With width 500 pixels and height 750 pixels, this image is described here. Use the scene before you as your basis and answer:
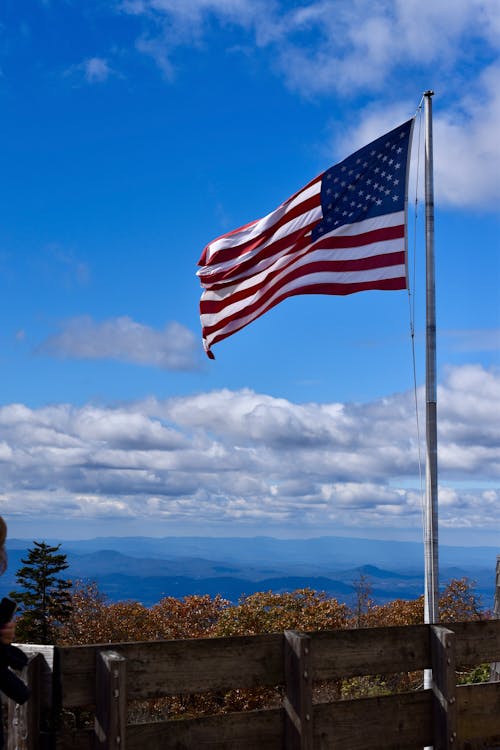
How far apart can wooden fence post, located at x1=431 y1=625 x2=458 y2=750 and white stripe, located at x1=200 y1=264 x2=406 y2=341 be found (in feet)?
20.0

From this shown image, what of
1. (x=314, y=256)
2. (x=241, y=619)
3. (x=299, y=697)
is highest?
(x=314, y=256)

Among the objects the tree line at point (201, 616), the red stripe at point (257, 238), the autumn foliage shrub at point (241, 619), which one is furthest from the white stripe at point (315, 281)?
the tree line at point (201, 616)

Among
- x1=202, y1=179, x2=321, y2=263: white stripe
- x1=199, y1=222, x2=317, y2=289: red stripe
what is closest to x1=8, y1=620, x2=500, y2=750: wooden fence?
x1=199, y1=222, x2=317, y2=289: red stripe

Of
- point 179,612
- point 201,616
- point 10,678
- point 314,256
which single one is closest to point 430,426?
point 314,256

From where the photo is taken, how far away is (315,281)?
13.0 metres

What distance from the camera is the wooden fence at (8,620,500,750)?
5957 millimetres

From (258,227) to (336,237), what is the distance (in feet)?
4.95

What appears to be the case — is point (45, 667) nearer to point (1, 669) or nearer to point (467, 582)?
point (1, 669)

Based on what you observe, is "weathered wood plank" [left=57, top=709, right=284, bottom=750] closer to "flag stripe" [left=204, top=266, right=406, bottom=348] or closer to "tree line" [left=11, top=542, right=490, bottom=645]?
"flag stripe" [left=204, top=266, right=406, bottom=348]

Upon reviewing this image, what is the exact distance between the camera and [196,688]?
6.45m

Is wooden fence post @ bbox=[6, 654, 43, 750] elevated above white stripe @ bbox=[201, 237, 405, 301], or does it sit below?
below

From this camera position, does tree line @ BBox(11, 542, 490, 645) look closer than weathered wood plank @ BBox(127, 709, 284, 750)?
No

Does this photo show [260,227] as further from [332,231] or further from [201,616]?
[201,616]

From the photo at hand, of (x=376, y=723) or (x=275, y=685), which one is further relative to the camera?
(x=376, y=723)
